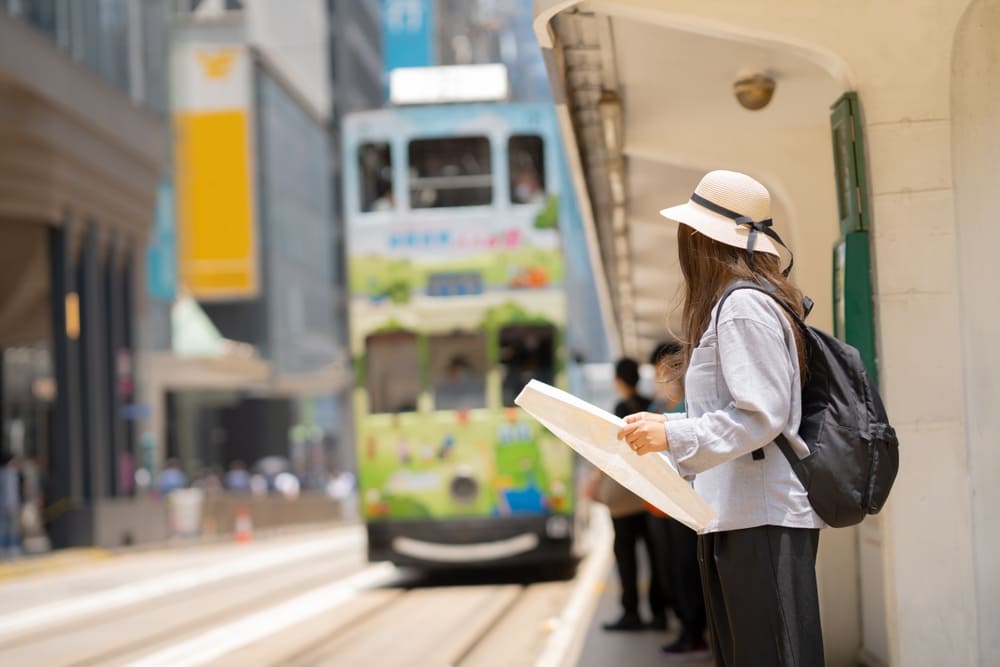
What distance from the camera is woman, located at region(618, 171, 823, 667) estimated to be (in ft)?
11.7

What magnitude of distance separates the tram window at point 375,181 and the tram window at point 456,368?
154 cm

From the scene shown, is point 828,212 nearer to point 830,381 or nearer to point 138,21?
point 830,381

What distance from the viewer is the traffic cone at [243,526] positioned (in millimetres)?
31748

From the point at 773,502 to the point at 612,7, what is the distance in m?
3.18

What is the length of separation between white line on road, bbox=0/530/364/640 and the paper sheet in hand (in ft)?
33.2

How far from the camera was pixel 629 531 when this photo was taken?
10.5 metres

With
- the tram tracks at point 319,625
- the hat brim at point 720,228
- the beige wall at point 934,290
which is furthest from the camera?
the tram tracks at point 319,625

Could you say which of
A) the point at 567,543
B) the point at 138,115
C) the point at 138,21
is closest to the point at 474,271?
the point at 567,543

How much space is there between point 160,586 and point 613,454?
612 inches

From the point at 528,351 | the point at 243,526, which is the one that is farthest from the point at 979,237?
the point at 243,526

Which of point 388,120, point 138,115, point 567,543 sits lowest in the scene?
point 567,543

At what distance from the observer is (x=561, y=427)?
3.81 metres

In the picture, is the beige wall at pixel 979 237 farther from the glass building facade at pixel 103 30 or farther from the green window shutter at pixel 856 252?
the glass building facade at pixel 103 30

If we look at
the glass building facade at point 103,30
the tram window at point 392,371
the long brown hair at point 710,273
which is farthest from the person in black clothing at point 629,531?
the glass building facade at point 103,30
